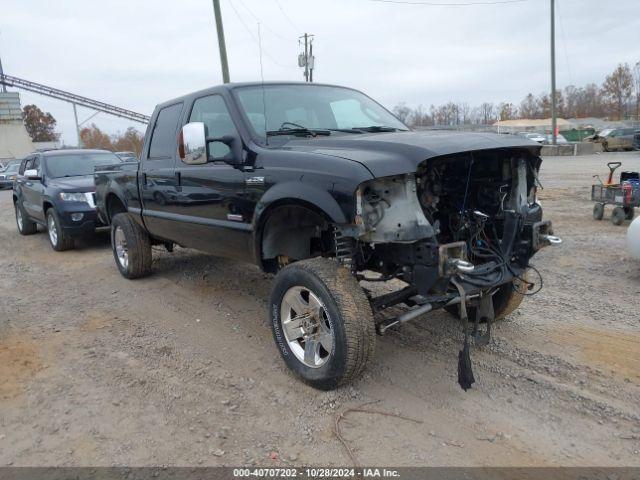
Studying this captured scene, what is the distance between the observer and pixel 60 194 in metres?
7.94

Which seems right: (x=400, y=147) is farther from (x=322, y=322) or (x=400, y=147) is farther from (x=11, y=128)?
(x=11, y=128)

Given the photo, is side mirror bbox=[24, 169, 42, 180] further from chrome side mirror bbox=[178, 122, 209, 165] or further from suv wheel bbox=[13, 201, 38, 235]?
chrome side mirror bbox=[178, 122, 209, 165]

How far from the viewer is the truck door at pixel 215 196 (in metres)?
3.96

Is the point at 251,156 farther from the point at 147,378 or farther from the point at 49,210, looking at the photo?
the point at 49,210

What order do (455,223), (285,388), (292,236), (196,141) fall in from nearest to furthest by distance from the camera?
(285,388) → (455,223) → (196,141) → (292,236)

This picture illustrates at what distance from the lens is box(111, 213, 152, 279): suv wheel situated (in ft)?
19.5

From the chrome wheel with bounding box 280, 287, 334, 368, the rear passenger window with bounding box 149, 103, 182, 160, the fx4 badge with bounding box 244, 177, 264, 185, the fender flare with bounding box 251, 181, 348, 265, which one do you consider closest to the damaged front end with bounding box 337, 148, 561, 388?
the fender flare with bounding box 251, 181, 348, 265

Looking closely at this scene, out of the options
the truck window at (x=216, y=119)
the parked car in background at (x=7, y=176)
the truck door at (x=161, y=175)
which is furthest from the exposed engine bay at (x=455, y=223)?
the parked car in background at (x=7, y=176)

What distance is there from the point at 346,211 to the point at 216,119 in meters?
1.94

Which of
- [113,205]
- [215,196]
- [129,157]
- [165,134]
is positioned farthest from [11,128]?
[215,196]

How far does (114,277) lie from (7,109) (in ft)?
199

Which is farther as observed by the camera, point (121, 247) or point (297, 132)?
point (121, 247)

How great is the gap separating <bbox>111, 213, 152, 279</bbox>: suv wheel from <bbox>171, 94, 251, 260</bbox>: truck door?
1.28 meters

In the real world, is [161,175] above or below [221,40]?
below
